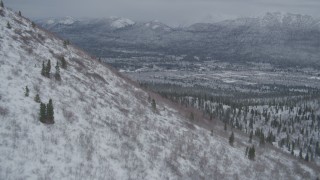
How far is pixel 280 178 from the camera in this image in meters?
→ 57.3

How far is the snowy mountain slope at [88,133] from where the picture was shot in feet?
93.2

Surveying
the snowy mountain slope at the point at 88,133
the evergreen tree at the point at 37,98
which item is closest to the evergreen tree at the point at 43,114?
the snowy mountain slope at the point at 88,133

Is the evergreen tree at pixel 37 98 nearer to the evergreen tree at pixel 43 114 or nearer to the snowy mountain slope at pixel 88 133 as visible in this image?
the snowy mountain slope at pixel 88 133

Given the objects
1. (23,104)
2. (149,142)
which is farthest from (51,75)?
(149,142)

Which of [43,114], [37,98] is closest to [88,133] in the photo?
[43,114]

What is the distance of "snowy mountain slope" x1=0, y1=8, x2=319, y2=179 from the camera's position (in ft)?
93.2

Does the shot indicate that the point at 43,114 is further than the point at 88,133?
No

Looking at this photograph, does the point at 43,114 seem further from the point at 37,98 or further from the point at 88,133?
the point at 88,133

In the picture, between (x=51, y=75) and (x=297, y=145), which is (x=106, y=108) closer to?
(x=51, y=75)

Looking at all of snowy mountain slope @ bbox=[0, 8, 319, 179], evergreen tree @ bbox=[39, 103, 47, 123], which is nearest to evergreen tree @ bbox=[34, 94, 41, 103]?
snowy mountain slope @ bbox=[0, 8, 319, 179]

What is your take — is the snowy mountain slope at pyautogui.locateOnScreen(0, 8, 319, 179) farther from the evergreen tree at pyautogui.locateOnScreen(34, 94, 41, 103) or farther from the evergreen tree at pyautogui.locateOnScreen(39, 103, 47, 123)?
the evergreen tree at pyautogui.locateOnScreen(34, 94, 41, 103)

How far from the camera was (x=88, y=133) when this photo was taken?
35.8 m

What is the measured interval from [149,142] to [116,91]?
20646 millimetres

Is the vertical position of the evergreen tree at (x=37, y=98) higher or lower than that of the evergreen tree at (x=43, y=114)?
higher
